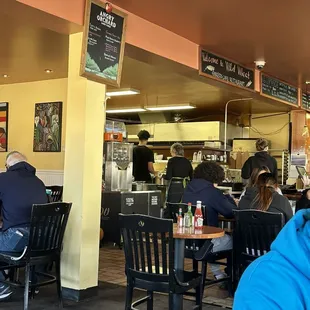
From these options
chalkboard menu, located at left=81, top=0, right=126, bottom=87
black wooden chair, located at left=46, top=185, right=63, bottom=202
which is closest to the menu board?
black wooden chair, located at left=46, top=185, right=63, bottom=202

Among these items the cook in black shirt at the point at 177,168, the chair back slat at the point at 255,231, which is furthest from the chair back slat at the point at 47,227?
the cook in black shirt at the point at 177,168

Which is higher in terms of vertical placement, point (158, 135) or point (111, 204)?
point (158, 135)

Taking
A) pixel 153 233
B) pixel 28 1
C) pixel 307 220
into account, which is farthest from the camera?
pixel 28 1

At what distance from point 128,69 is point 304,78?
9.52 feet

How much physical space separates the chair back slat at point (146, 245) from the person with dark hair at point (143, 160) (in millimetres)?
4491

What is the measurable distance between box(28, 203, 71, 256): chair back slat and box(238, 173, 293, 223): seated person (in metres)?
1.72

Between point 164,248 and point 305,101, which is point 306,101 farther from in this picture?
point 164,248

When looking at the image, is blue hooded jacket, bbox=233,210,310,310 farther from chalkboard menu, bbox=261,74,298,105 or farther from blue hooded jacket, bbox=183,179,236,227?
chalkboard menu, bbox=261,74,298,105

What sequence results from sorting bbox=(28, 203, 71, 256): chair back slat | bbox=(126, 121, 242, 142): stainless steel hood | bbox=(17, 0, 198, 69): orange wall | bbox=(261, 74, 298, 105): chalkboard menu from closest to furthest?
1. bbox=(28, 203, 71, 256): chair back slat
2. bbox=(17, 0, 198, 69): orange wall
3. bbox=(261, 74, 298, 105): chalkboard menu
4. bbox=(126, 121, 242, 142): stainless steel hood

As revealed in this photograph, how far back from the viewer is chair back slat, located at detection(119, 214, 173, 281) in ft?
9.79

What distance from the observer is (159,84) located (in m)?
7.94

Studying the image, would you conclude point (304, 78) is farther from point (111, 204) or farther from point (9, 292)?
point (9, 292)

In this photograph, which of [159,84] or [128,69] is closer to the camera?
[128,69]

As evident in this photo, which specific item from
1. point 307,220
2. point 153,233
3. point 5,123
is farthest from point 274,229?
point 5,123
